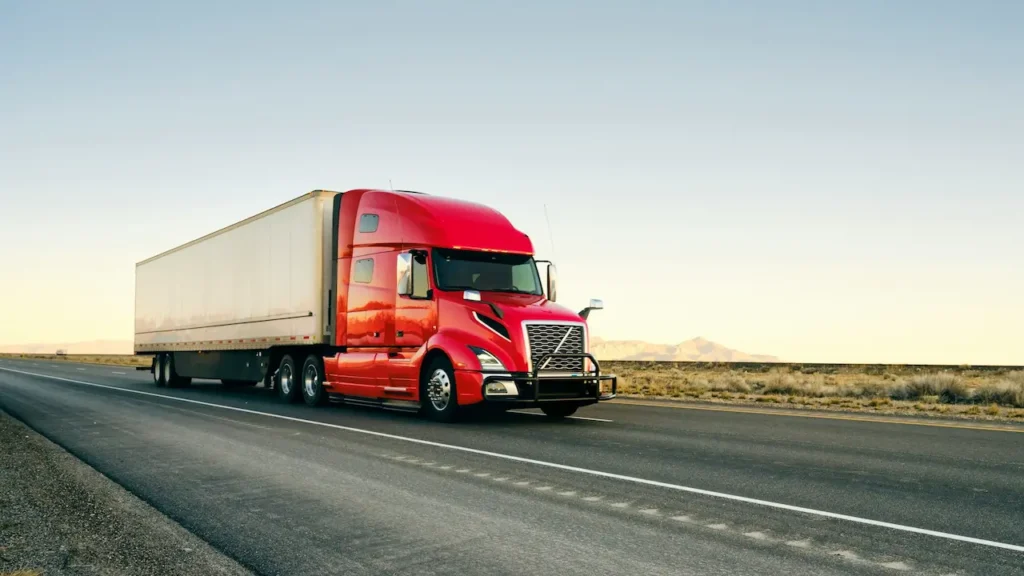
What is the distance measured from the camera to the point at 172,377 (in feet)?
89.3

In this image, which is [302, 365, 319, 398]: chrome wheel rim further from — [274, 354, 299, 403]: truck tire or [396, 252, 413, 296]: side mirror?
[396, 252, 413, 296]: side mirror

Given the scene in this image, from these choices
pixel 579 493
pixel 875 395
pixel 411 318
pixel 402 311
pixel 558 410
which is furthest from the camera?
pixel 875 395

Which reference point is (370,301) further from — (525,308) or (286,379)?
(286,379)

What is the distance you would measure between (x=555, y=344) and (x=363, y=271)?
4536 millimetres

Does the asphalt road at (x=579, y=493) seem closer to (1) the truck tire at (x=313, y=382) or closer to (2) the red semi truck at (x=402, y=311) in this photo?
(2) the red semi truck at (x=402, y=311)

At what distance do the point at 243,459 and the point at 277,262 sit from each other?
10417 mm

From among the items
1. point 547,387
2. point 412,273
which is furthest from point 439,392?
point 412,273

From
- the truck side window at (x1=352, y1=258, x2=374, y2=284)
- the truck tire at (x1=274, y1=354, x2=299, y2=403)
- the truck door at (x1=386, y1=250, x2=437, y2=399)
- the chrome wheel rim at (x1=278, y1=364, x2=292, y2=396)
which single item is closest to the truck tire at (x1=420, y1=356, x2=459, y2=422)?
the truck door at (x1=386, y1=250, x2=437, y2=399)

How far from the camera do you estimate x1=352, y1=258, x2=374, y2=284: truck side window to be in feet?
53.9

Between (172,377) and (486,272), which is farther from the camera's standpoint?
(172,377)

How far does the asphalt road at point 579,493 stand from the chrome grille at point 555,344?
94cm

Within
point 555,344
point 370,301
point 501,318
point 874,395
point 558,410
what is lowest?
point 874,395

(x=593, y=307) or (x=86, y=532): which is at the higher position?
(x=593, y=307)

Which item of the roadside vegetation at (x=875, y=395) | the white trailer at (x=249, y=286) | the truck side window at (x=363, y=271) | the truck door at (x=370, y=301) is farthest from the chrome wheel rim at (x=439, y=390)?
the roadside vegetation at (x=875, y=395)
